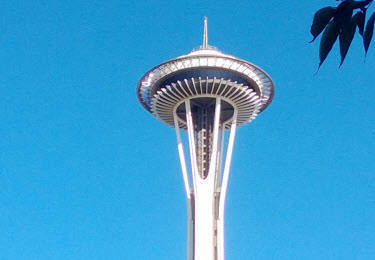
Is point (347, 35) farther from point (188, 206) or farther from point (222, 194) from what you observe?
point (188, 206)

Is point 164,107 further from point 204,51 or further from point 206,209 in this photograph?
point 206,209

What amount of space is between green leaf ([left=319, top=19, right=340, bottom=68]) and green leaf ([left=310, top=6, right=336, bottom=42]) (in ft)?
0.09

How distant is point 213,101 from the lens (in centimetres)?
7100

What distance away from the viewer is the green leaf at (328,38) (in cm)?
351

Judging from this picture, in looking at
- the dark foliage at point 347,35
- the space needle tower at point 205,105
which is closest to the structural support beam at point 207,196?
the space needle tower at point 205,105

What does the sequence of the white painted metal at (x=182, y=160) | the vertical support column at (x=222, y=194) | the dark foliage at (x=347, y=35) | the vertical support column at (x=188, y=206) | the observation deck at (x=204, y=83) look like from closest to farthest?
the dark foliage at (x=347, y=35) → the vertical support column at (x=222, y=194) → the vertical support column at (x=188, y=206) → the white painted metal at (x=182, y=160) → the observation deck at (x=204, y=83)

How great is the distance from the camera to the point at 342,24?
141 inches

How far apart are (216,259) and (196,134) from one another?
585 inches

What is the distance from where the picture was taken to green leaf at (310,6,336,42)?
11.5 feet

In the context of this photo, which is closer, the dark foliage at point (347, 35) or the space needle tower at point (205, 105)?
the dark foliage at point (347, 35)

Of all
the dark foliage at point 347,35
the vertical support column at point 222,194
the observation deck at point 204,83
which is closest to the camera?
the dark foliage at point 347,35

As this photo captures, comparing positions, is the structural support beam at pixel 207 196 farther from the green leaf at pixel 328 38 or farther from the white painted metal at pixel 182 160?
the green leaf at pixel 328 38

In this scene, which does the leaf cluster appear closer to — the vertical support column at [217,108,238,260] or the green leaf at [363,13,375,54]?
the green leaf at [363,13,375,54]

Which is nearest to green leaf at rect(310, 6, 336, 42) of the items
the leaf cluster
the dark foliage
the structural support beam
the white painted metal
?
the leaf cluster
